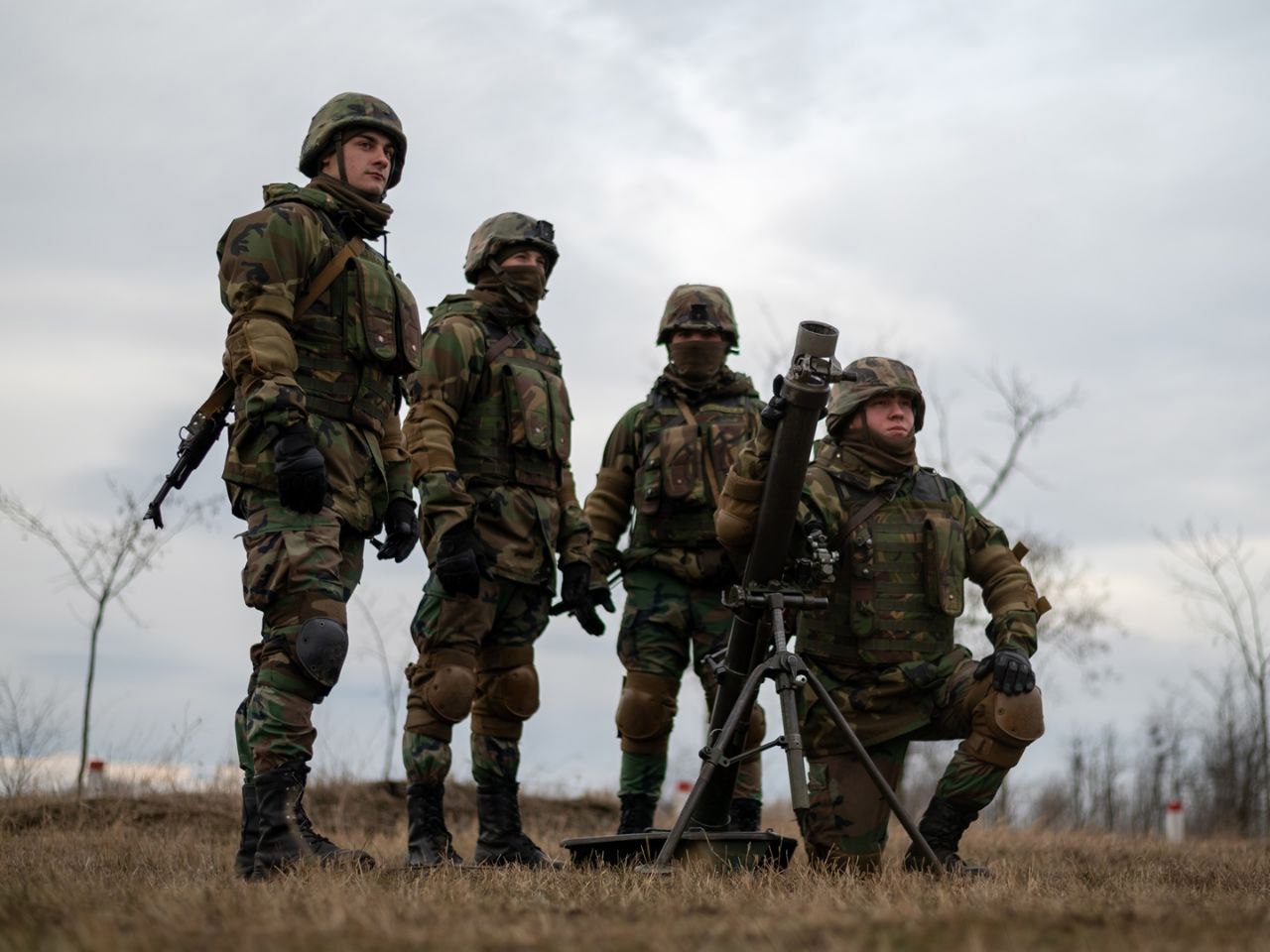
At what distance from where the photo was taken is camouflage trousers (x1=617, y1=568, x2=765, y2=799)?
7570 mm

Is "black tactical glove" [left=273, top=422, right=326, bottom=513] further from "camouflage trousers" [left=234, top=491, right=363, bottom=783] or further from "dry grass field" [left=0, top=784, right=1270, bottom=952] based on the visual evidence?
"dry grass field" [left=0, top=784, right=1270, bottom=952]

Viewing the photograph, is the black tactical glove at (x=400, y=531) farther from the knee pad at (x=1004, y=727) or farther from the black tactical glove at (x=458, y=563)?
the knee pad at (x=1004, y=727)

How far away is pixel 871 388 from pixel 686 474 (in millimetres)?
1276

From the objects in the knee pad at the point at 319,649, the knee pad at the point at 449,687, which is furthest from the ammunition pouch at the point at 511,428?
the knee pad at the point at 319,649

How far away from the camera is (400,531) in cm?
640

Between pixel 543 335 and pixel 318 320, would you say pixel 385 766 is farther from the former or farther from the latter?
pixel 318 320

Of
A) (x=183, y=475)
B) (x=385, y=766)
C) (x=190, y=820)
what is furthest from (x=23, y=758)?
(x=183, y=475)

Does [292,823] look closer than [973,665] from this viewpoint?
Yes

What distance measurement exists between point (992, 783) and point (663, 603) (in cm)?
194

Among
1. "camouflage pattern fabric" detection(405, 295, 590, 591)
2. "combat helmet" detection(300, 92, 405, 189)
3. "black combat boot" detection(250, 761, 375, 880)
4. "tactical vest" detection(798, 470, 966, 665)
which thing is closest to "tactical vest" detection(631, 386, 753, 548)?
"camouflage pattern fabric" detection(405, 295, 590, 591)

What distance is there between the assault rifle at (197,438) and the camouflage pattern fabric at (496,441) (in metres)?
0.93

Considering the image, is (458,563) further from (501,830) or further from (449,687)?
(501,830)

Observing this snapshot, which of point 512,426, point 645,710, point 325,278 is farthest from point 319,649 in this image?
point 645,710

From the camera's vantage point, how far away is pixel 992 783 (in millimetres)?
6418
